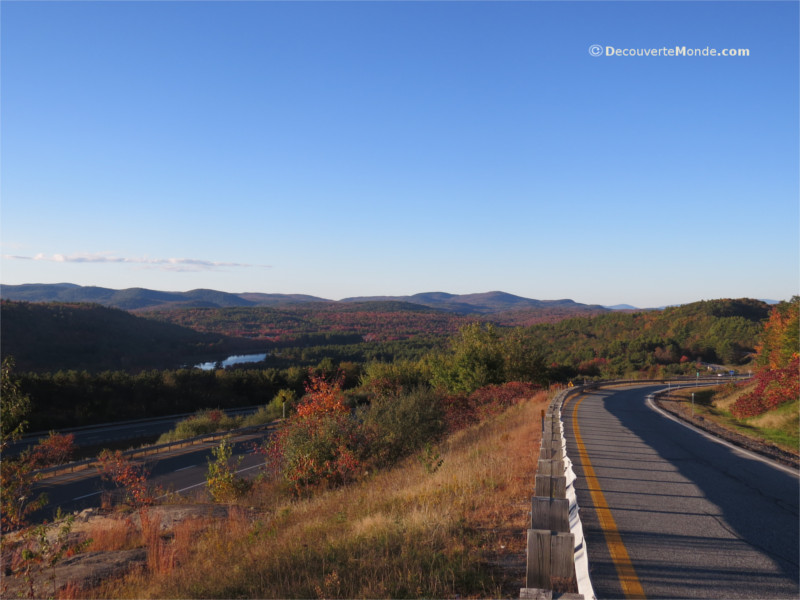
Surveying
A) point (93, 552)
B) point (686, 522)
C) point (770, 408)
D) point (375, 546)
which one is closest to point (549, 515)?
point (375, 546)

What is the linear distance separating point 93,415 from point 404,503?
47496 mm

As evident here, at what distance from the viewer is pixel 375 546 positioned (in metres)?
6.04

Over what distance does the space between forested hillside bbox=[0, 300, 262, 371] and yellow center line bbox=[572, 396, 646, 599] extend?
233 ft

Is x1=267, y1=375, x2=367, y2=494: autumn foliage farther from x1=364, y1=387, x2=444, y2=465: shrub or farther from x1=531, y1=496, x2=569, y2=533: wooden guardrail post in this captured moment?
x1=531, y1=496, x2=569, y2=533: wooden guardrail post

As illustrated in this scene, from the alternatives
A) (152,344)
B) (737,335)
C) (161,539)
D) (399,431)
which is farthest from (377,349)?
(161,539)

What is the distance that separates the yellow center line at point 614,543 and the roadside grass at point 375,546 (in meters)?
0.95

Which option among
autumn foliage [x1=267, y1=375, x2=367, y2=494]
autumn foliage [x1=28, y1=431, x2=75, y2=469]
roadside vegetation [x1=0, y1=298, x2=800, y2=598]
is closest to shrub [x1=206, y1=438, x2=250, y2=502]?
roadside vegetation [x1=0, y1=298, x2=800, y2=598]

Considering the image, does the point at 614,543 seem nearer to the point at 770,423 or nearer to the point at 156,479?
the point at 770,423

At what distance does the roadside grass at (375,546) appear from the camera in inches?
203

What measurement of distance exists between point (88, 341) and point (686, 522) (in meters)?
91.7

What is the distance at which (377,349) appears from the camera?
108 m

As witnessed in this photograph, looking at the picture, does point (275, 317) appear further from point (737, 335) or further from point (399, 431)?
point (399, 431)

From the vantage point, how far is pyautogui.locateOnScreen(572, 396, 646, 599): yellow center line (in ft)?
14.8

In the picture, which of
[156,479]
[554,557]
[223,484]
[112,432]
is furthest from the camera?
[112,432]
